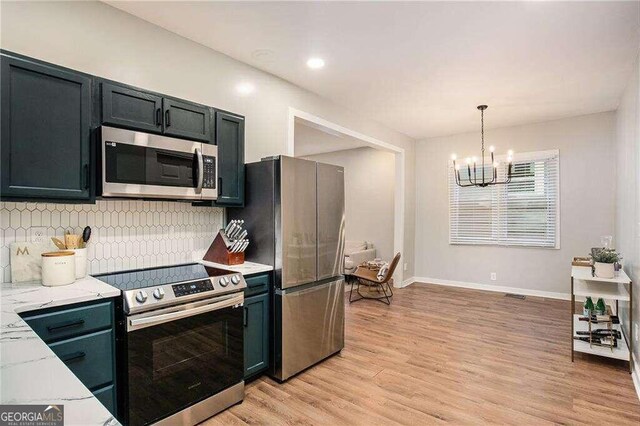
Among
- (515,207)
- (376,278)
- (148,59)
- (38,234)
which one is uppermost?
(148,59)

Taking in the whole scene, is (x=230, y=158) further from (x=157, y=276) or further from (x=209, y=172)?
(x=157, y=276)

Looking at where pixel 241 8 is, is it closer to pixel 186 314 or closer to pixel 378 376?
pixel 186 314

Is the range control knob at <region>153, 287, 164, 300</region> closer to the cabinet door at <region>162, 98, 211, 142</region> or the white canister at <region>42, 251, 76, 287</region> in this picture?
the white canister at <region>42, 251, 76, 287</region>

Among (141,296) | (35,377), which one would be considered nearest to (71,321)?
(141,296)

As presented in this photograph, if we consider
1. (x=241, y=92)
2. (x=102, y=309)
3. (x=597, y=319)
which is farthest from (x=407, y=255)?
(x=102, y=309)

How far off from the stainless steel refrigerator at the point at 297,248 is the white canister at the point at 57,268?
1.30 meters

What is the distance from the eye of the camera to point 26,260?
208cm

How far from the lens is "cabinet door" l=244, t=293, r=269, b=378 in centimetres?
269

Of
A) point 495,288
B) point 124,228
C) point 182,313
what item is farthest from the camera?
point 495,288

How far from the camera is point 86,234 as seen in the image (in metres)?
2.27

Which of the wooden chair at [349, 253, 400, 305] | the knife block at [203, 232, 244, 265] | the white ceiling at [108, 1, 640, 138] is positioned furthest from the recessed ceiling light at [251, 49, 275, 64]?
the wooden chair at [349, 253, 400, 305]

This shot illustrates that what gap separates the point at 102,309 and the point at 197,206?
4.23 ft

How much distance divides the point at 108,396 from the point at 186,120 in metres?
1.85

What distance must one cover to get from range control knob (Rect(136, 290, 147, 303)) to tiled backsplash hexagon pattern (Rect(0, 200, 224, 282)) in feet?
2.22
